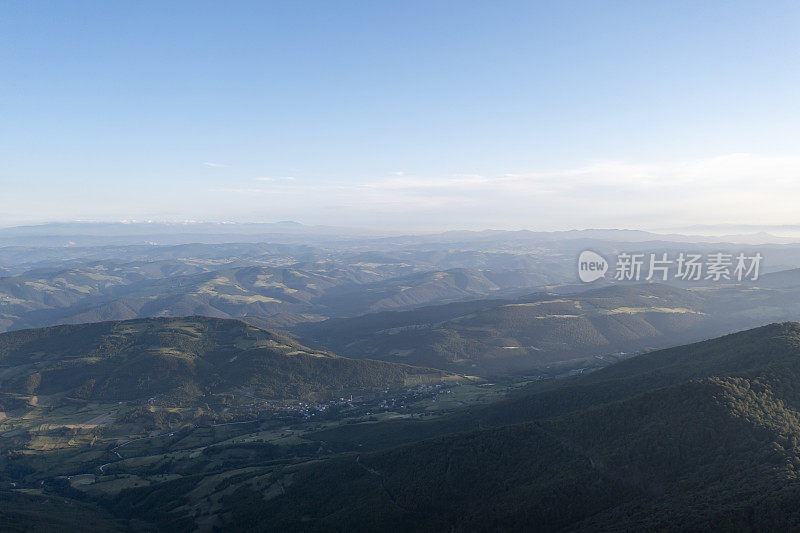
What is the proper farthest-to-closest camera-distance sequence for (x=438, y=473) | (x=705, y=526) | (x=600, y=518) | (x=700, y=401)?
(x=438, y=473), (x=700, y=401), (x=600, y=518), (x=705, y=526)

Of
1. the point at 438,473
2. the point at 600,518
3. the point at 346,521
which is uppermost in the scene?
the point at 600,518

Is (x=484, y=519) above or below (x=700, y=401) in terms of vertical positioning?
below

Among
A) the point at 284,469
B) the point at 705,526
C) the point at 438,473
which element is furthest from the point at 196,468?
the point at 705,526

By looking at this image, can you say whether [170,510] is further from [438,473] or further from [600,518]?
[600,518]

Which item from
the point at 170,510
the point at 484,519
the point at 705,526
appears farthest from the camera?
the point at 170,510

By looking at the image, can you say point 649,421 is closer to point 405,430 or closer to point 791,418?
point 791,418

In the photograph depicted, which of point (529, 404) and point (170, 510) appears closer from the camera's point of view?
point (170, 510)
